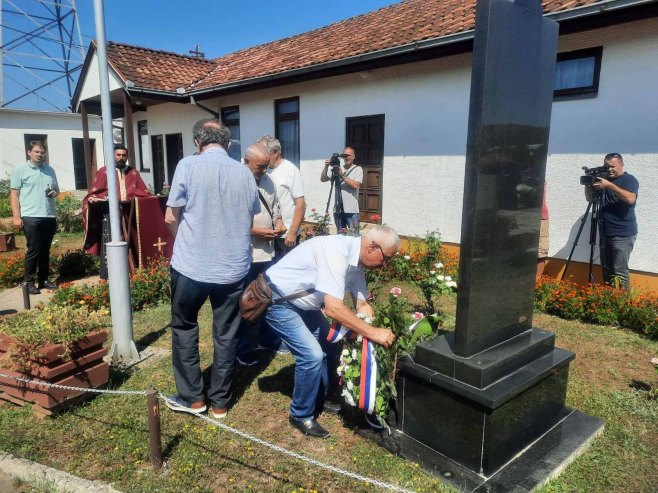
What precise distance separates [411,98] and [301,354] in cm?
618

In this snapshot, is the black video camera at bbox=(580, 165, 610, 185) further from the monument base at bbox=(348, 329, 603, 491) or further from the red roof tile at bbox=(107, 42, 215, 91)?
the red roof tile at bbox=(107, 42, 215, 91)

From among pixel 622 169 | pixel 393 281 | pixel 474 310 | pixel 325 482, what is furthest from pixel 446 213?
pixel 325 482

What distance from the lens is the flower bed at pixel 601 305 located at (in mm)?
4871

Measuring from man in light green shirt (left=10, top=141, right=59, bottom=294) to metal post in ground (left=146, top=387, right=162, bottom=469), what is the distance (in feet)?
15.2

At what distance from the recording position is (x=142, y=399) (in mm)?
3543

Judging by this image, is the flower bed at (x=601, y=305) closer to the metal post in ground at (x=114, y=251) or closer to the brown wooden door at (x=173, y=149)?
the metal post in ground at (x=114, y=251)

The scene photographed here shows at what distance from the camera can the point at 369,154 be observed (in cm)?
886

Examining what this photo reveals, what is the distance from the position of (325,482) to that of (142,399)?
1688 millimetres

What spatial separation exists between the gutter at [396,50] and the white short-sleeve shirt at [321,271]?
4683mm

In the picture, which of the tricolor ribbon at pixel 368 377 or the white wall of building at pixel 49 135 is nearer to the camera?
the tricolor ribbon at pixel 368 377

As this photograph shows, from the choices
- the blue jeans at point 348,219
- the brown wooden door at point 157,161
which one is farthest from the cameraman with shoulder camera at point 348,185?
the brown wooden door at point 157,161

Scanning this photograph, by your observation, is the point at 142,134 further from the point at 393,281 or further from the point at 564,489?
the point at 564,489

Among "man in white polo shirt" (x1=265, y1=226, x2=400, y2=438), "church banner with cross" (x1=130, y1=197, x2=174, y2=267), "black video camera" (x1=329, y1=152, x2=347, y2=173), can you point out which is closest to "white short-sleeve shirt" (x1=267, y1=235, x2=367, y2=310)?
"man in white polo shirt" (x1=265, y1=226, x2=400, y2=438)

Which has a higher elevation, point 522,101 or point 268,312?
point 522,101
